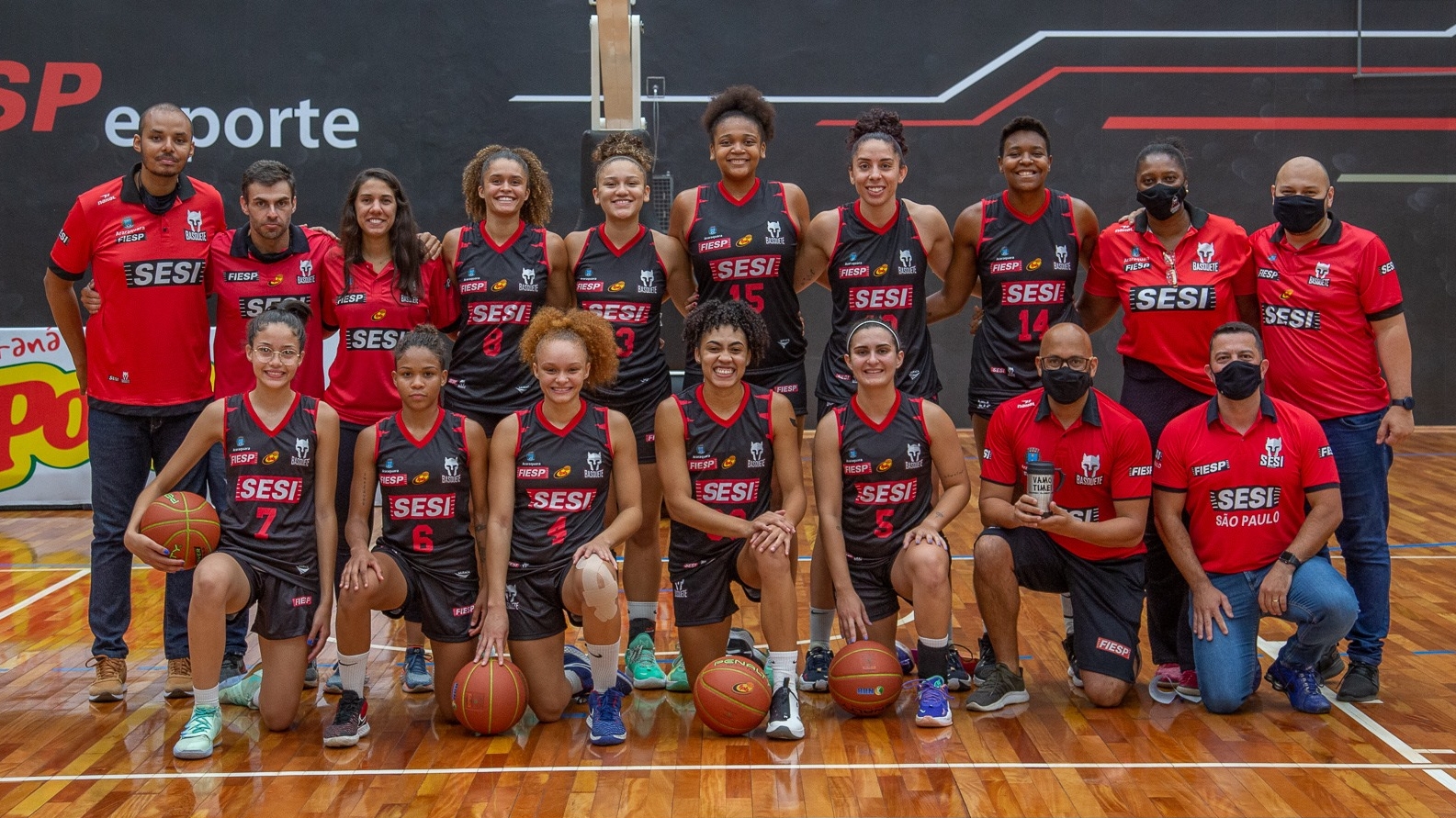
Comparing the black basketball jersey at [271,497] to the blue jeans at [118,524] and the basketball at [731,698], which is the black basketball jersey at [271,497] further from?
the basketball at [731,698]

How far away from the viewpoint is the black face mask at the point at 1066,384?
431 cm

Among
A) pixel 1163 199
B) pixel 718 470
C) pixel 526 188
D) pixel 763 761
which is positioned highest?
pixel 526 188

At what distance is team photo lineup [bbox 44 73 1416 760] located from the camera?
165 inches

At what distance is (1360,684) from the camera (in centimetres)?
439

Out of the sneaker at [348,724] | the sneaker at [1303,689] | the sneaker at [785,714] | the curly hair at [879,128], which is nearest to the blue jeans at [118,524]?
the sneaker at [348,724]

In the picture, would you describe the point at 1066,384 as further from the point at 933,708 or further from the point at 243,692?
the point at 243,692

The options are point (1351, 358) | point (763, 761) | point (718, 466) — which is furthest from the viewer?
point (1351, 358)

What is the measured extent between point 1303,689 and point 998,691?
1.02 meters

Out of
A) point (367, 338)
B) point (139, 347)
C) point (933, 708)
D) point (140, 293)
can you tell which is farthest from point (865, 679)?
point (140, 293)

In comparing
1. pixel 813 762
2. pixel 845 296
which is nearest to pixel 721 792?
pixel 813 762

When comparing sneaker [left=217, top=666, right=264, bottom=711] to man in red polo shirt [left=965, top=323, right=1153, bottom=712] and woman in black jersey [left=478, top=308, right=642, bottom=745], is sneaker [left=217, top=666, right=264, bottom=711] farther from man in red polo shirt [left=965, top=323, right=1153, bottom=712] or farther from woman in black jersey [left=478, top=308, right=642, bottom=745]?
man in red polo shirt [left=965, top=323, right=1153, bottom=712]

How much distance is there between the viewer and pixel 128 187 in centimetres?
474

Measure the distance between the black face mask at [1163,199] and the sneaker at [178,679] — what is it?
377cm

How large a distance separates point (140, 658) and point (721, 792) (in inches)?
106
